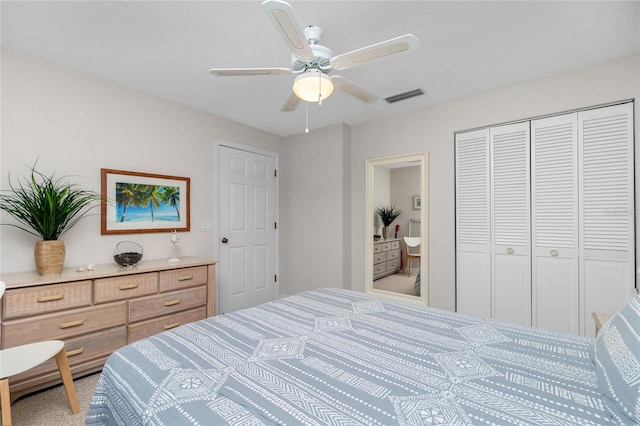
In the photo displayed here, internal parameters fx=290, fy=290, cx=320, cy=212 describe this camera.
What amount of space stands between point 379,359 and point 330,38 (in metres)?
2.05

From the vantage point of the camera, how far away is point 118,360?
4.06ft

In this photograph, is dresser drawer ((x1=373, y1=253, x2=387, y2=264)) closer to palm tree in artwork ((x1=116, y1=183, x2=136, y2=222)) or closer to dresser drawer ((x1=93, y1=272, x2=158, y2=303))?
dresser drawer ((x1=93, y1=272, x2=158, y2=303))

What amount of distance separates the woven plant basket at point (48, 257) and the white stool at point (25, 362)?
0.39 metres

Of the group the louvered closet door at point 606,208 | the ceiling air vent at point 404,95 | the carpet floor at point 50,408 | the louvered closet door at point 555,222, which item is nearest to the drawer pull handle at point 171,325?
the carpet floor at point 50,408

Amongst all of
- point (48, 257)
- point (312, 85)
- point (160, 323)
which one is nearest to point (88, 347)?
point (160, 323)

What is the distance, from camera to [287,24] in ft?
4.31

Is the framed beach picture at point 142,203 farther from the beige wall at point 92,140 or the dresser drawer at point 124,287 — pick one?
the dresser drawer at point 124,287

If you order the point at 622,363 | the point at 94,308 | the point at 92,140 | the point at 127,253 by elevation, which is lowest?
the point at 94,308

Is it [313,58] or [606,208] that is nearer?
[313,58]

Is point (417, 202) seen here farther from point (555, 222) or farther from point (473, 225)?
point (555, 222)

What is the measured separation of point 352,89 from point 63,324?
2.71 metres

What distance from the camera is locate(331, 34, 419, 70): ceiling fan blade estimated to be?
143 cm

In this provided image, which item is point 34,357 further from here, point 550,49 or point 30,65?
point 550,49

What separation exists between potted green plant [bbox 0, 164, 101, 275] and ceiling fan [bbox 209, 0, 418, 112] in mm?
1689
